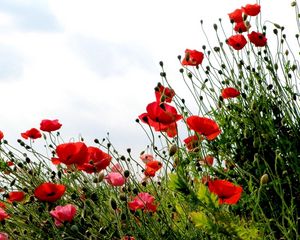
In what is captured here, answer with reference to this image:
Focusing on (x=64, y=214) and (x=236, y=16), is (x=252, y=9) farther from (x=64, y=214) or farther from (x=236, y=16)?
(x=64, y=214)

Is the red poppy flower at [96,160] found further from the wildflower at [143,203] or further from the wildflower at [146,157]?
the wildflower at [146,157]

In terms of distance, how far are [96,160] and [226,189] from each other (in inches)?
36.7

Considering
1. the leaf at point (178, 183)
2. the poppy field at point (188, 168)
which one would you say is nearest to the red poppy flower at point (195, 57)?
the poppy field at point (188, 168)

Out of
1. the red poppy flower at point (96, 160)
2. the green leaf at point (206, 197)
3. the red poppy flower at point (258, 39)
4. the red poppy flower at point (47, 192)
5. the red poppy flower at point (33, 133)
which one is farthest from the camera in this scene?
the red poppy flower at point (33, 133)

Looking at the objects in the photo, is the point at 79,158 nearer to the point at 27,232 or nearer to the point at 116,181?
the point at 116,181

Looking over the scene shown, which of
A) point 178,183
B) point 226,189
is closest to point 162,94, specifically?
point 226,189

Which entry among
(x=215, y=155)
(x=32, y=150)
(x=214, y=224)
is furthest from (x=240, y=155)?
(x=214, y=224)

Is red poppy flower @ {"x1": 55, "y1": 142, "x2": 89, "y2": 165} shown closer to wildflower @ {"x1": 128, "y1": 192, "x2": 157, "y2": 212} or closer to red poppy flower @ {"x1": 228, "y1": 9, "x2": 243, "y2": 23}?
wildflower @ {"x1": 128, "y1": 192, "x2": 157, "y2": 212}

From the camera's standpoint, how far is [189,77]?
3850 mm

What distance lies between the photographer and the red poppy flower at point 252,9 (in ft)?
12.8

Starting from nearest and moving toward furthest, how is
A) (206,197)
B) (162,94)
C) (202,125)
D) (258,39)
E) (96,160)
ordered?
(206,197) < (202,125) < (162,94) < (96,160) < (258,39)

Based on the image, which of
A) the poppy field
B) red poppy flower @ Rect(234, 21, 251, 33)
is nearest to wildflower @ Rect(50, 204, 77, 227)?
the poppy field

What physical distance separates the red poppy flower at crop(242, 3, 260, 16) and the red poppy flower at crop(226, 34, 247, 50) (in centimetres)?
21

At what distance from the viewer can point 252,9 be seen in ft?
12.8
